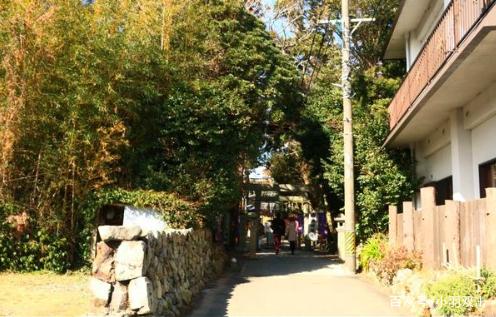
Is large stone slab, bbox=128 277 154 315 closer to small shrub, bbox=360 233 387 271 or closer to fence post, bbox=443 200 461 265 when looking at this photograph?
fence post, bbox=443 200 461 265

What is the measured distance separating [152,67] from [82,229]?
14.2 feet

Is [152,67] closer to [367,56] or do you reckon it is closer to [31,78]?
[31,78]

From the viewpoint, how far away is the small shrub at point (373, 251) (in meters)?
15.9

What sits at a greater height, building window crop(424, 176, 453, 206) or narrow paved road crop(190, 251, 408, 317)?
building window crop(424, 176, 453, 206)

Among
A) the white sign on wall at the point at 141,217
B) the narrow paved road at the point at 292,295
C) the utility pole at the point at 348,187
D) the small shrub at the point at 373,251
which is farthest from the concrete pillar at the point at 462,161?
the white sign on wall at the point at 141,217

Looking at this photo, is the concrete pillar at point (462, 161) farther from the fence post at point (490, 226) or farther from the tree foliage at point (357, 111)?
the fence post at point (490, 226)

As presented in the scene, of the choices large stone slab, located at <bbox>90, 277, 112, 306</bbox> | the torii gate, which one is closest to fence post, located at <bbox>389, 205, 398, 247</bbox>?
the torii gate

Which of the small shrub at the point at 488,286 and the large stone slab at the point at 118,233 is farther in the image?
the large stone slab at the point at 118,233

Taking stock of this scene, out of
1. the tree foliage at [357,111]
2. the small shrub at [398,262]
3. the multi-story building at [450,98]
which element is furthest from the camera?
the tree foliage at [357,111]

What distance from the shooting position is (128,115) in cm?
1428

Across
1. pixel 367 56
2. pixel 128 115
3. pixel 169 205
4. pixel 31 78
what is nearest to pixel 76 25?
pixel 31 78

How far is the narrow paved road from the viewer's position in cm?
1047

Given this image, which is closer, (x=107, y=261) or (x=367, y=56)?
(x=107, y=261)

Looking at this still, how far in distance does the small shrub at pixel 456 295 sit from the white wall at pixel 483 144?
14.8ft
